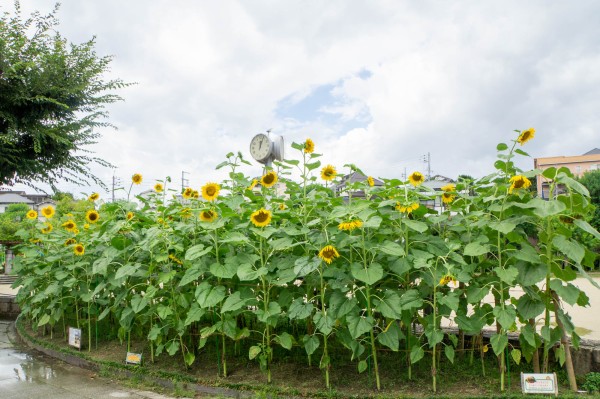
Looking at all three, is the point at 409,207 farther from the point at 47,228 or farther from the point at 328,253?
the point at 47,228

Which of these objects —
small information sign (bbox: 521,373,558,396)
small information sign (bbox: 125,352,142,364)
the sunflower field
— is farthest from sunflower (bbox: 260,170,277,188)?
small information sign (bbox: 521,373,558,396)

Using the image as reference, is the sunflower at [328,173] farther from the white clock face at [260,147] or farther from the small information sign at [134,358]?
the white clock face at [260,147]

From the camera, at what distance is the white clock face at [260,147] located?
9672 mm

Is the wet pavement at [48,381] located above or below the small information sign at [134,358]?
below

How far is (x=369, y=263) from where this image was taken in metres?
2.49

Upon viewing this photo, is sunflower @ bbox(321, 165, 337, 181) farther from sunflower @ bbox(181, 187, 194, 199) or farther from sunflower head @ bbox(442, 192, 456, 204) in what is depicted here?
sunflower @ bbox(181, 187, 194, 199)

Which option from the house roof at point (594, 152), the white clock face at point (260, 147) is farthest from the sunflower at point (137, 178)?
the house roof at point (594, 152)

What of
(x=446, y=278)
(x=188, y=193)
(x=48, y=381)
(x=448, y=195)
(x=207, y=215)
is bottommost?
(x=48, y=381)

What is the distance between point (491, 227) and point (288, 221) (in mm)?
1130

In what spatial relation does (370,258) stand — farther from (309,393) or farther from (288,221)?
(309,393)

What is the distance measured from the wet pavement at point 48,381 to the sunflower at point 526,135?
2553 mm

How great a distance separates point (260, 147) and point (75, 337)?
6.58m

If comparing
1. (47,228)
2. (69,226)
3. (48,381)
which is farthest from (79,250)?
(47,228)

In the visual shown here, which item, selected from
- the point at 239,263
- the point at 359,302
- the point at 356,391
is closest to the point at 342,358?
the point at 356,391
